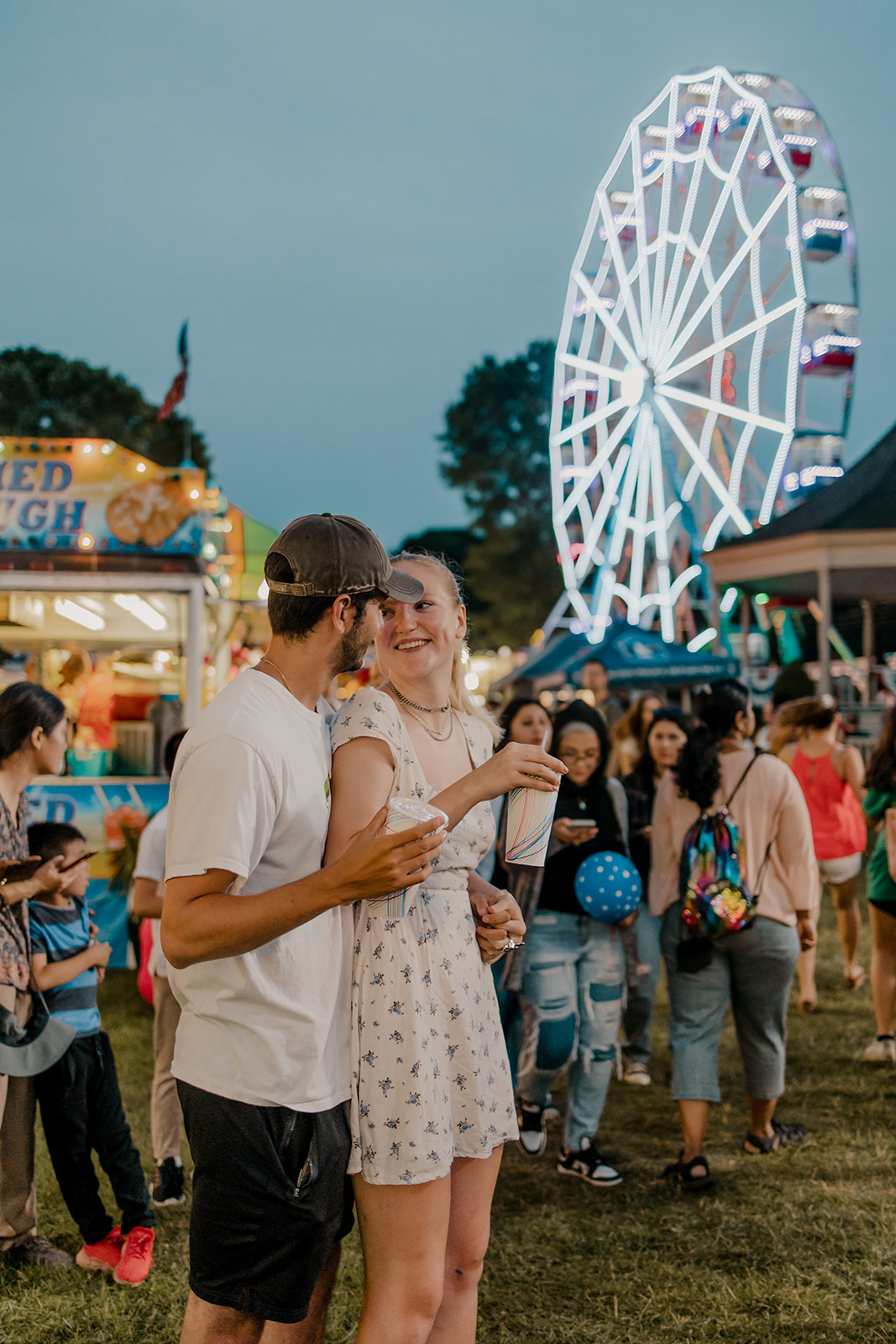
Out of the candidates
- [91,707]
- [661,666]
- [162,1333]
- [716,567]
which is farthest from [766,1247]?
[716,567]

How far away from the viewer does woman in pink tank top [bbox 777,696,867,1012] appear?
605 cm

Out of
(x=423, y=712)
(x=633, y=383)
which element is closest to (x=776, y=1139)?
(x=423, y=712)

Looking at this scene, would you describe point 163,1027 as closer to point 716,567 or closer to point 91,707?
point 91,707

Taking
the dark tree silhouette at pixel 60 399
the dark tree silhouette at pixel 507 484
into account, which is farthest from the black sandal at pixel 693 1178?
the dark tree silhouette at pixel 507 484

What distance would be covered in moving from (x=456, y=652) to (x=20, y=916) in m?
1.50

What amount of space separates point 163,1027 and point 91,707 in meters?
3.85

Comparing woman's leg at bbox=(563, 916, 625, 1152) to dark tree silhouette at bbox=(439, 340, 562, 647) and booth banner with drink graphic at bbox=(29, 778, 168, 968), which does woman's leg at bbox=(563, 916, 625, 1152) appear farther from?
dark tree silhouette at bbox=(439, 340, 562, 647)

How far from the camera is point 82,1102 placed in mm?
2904

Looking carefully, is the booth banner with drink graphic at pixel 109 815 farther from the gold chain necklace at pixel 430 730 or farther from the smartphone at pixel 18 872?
the gold chain necklace at pixel 430 730

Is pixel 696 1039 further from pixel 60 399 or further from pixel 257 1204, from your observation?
pixel 60 399

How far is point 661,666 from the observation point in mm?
15430

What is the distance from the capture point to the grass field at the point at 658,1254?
2725 mm

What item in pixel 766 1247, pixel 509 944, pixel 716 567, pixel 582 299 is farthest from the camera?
pixel 716 567

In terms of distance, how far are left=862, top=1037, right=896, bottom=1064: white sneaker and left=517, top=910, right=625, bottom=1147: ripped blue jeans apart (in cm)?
170
